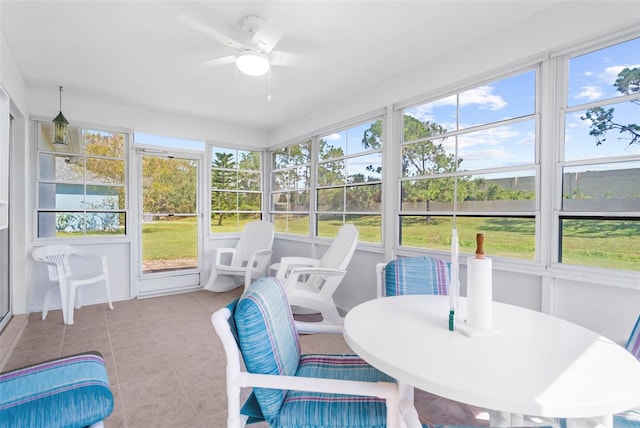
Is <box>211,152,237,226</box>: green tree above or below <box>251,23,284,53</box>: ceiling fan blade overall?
below

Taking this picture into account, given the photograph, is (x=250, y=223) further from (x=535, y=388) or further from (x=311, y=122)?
(x=535, y=388)

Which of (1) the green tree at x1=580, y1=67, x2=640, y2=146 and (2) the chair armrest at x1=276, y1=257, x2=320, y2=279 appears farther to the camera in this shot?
(2) the chair armrest at x1=276, y1=257, x2=320, y2=279

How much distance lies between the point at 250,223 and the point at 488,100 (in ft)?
12.1

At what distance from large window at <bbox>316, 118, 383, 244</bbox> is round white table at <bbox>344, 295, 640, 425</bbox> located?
230 cm

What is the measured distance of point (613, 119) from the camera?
6.51 feet

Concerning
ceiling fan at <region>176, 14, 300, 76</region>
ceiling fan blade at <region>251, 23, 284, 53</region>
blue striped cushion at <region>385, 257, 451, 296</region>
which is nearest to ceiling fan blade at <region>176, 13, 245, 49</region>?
ceiling fan at <region>176, 14, 300, 76</region>

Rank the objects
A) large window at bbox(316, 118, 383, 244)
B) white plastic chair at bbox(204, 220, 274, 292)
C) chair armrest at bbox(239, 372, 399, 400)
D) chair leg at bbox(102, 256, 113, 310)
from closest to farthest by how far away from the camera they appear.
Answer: chair armrest at bbox(239, 372, 399, 400), large window at bbox(316, 118, 383, 244), chair leg at bbox(102, 256, 113, 310), white plastic chair at bbox(204, 220, 274, 292)

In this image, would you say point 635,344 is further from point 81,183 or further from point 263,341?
point 81,183

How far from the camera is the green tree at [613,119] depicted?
1.91m

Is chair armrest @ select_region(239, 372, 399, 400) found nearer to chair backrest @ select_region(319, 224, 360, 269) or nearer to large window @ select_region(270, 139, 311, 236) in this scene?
chair backrest @ select_region(319, 224, 360, 269)

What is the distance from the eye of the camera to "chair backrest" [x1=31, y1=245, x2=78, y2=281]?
11.6 ft

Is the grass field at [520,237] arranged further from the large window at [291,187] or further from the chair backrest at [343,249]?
the large window at [291,187]

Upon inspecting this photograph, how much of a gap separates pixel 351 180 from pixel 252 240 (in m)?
1.93

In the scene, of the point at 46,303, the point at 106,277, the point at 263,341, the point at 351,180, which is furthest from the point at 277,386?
the point at 46,303
